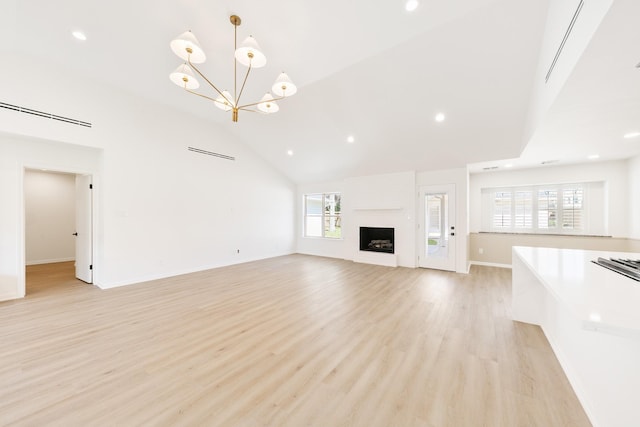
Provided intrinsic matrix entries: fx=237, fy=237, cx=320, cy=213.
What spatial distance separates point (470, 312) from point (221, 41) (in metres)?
5.22

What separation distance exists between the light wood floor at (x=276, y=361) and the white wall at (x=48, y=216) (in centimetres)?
372

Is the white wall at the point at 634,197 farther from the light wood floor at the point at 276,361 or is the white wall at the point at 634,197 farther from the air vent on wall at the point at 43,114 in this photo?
the air vent on wall at the point at 43,114

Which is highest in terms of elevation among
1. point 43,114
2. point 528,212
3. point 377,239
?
point 43,114

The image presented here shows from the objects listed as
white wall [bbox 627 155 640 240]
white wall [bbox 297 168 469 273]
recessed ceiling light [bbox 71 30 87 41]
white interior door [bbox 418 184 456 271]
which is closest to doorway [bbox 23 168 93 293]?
recessed ceiling light [bbox 71 30 87 41]

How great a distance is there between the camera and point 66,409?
64.5 inches

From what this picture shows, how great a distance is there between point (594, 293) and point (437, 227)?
5020 mm

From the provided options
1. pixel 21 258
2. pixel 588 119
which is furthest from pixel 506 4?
pixel 21 258

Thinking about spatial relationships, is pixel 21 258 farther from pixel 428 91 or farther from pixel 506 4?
pixel 506 4

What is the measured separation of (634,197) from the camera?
4.75 m

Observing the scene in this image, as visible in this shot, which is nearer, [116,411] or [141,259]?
[116,411]

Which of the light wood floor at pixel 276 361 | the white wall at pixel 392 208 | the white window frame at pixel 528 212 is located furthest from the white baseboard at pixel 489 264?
the light wood floor at pixel 276 361

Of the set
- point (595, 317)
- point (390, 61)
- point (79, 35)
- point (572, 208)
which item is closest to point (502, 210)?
point (572, 208)

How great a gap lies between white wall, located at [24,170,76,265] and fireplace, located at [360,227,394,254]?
8.69 meters

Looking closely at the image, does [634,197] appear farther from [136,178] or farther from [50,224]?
[50,224]
